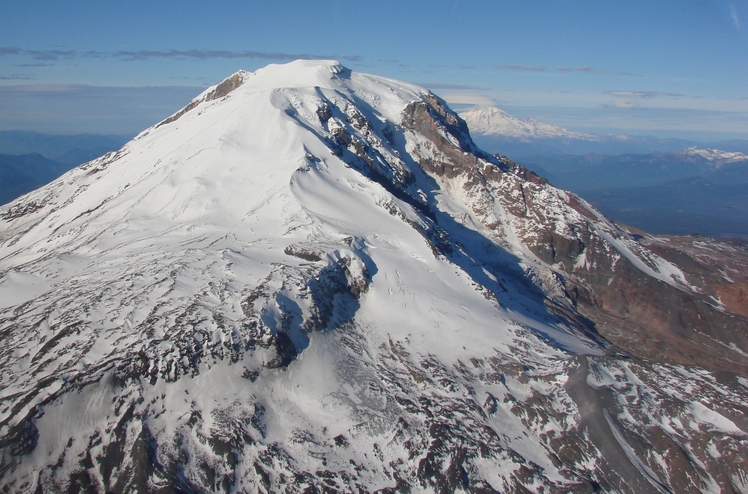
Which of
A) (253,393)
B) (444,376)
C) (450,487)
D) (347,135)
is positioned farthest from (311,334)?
(347,135)

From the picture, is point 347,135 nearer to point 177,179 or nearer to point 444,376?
point 177,179

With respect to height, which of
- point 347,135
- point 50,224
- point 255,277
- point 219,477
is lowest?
point 50,224

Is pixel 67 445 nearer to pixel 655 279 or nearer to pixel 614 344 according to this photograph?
pixel 614 344

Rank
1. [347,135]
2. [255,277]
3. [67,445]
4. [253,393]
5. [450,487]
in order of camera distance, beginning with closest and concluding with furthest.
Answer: [67,445] → [450,487] → [253,393] → [255,277] → [347,135]

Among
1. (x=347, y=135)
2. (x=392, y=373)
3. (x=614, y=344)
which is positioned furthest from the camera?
(x=347, y=135)

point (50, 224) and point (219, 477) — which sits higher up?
point (219, 477)

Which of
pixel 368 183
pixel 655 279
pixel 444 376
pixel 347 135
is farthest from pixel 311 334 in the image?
pixel 655 279

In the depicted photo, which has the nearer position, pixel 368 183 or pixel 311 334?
pixel 311 334
